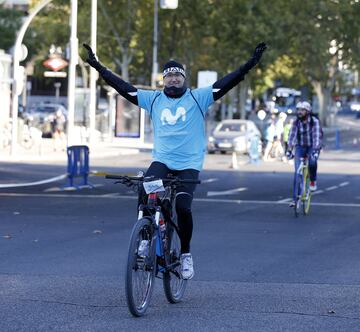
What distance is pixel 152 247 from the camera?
8484 millimetres

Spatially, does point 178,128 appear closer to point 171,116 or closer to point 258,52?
point 171,116

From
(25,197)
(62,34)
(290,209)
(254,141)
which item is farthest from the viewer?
(62,34)

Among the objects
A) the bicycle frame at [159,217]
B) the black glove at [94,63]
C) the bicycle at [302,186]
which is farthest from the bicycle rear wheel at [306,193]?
the bicycle frame at [159,217]

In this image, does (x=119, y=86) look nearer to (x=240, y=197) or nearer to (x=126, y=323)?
(x=126, y=323)

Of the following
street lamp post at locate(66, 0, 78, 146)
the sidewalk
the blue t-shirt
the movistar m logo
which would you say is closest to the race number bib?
the blue t-shirt

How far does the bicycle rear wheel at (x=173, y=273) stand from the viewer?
8883 millimetres

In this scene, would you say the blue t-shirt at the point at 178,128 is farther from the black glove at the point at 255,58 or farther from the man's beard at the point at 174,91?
the black glove at the point at 255,58

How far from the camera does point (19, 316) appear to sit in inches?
324

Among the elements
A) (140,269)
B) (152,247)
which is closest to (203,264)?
(152,247)

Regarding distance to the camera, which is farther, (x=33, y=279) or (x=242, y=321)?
(x=33, y=279)

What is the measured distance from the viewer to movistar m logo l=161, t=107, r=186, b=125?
356 inches

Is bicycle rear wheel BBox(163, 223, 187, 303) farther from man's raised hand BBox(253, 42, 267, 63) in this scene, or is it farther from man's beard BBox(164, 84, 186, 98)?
man's raised hand BBox(253, 42, 267, 63)

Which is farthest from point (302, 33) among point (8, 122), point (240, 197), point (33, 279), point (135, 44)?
point (33, 279)

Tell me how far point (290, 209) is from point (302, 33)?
2052 inches
